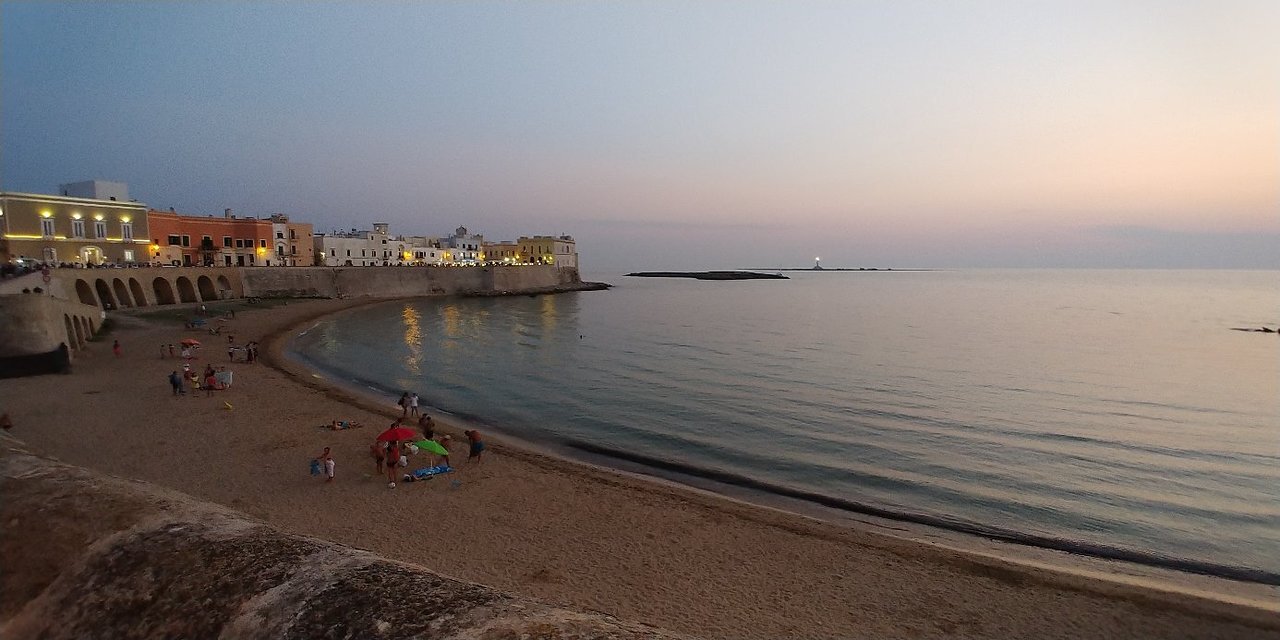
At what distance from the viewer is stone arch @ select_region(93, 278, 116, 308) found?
4519 cm

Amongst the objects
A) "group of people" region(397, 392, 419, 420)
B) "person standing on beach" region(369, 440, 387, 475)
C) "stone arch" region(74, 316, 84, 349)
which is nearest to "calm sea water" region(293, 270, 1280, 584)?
"group of people" region(397, 392, 419, 420)

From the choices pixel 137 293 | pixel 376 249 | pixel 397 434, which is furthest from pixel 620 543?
pixel 376 249

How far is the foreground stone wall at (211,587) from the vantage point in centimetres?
184

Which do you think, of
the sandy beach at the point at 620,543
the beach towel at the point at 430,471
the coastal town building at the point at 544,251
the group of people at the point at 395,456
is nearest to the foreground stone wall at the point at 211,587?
the sandy beach at the point at 620,543

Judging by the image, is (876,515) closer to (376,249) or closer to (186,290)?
(186,290)

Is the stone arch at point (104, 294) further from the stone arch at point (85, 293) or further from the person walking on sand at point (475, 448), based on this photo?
the person walking on sand at point (475, 448)

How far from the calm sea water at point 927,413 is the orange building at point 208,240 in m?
22.5

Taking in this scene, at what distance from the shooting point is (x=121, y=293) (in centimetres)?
4744

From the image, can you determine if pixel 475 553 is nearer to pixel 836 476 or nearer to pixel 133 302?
pixel 836 476

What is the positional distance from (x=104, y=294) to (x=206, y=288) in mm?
12774

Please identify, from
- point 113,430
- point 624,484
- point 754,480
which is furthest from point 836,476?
point 113,430

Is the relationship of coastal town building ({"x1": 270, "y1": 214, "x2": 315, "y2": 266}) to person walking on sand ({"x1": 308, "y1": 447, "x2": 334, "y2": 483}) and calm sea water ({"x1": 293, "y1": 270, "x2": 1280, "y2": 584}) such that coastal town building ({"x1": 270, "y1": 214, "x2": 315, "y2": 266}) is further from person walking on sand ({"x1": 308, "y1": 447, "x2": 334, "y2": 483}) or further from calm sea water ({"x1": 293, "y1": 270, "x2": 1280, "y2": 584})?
person walking on sand ({"x1": 308, "y1": 447, "x2": 334, "y2": 483})

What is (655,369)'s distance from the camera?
3331 centimetres

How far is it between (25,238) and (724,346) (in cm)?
5133
